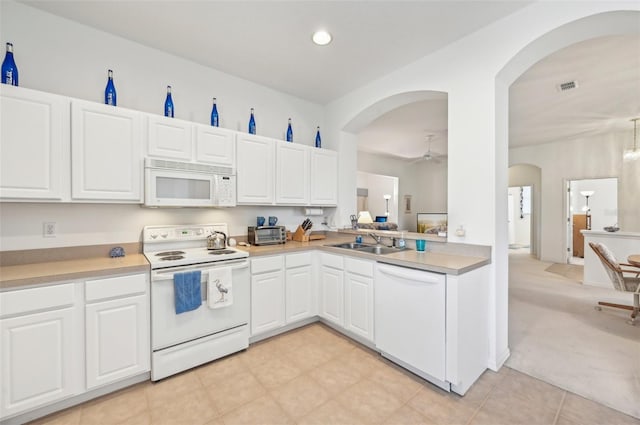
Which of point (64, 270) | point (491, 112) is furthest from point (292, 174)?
point (64, 270)

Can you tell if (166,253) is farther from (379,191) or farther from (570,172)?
(570,172)

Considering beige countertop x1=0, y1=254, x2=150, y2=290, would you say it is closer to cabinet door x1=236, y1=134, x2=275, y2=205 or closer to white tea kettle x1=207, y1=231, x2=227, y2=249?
white tea kettle x1=207, y1=231, x2=227, y2=249

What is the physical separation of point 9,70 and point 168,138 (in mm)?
1014

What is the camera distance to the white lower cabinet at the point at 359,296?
2379 mm

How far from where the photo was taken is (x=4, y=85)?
66.9 inches

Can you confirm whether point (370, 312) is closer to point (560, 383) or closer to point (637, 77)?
point (560, 383)

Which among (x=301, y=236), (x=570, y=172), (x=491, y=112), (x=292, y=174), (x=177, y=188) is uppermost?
(x=570, y=172)

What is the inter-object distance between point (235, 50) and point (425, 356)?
3.15 m

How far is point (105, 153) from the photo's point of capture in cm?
204

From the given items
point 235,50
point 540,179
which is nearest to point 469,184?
point 235,50

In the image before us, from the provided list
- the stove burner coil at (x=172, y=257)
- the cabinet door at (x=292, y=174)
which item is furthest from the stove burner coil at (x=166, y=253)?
the cabinet door at (x=292, y=174)

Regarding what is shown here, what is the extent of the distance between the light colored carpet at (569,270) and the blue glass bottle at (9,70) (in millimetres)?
7733

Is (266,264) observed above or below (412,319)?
above

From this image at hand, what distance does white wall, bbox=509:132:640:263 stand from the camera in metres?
5.36
